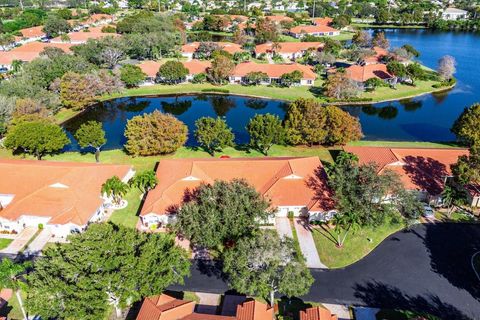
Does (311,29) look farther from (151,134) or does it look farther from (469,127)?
(151,134)

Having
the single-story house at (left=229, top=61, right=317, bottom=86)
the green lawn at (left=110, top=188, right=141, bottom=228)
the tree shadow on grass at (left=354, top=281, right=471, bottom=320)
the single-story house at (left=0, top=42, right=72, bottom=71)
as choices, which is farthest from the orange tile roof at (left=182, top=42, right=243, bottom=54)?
the tree shadow on grass at (left=354, top=281, right=471, bottom=320)

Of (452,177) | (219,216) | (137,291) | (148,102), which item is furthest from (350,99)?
(137,291)

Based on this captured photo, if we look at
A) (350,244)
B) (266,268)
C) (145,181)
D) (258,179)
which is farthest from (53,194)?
(350,244)

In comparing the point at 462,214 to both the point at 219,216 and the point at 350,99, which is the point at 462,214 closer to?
the point at 219,216

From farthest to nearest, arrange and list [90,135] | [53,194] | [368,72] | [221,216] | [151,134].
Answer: [368,72], [151,134], [90,135], [53,194], [221,216]

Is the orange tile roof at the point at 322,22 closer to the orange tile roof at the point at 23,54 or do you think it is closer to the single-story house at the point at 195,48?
the single-story house at the point at 195,48

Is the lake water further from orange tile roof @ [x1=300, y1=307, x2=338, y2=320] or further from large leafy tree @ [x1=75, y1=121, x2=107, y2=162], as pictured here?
orange tile roof @ [x1=300, y1=307, x2=338, y2=320]

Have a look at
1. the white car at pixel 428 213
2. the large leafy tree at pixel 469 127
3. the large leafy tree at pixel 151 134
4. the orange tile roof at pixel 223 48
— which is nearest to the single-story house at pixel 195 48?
the orange tile roof at pixel 223 48
